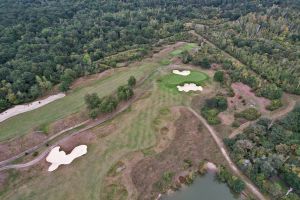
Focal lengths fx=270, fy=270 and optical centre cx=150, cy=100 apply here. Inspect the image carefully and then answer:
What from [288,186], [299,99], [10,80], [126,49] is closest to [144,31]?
[126,49]

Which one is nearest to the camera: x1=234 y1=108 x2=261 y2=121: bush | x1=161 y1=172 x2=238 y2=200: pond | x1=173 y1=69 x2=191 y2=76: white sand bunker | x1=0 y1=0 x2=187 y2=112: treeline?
x1=161 y1=172 x2=238 y2=200: pond

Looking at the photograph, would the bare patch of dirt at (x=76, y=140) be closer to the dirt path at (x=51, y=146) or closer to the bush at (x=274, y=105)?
the dirt path at (x=51, y=146)

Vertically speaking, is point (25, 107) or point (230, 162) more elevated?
point (25, 107)

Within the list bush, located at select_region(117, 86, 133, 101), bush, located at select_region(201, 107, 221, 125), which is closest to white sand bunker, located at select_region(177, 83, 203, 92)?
bush, located at select_region(201, 107, 221, 125)

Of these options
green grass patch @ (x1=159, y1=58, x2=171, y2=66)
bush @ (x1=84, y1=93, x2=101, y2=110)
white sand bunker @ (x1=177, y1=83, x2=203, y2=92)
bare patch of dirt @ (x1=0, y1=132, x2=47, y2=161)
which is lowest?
bare patch of dirt @ (x1=0, y1=132, x2=47, y2=161)

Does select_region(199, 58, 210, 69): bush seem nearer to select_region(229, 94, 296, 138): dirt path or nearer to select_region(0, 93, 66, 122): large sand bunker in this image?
select_region(229, 94, 296, 138): dirt path

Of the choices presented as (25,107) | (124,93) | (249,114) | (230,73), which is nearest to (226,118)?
(249,114)

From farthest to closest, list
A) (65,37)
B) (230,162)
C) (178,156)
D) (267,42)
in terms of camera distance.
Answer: (65,37) < (267,42) < (178,156) < (230,162)

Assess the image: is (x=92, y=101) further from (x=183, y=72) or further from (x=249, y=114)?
(x=249, y=114)
